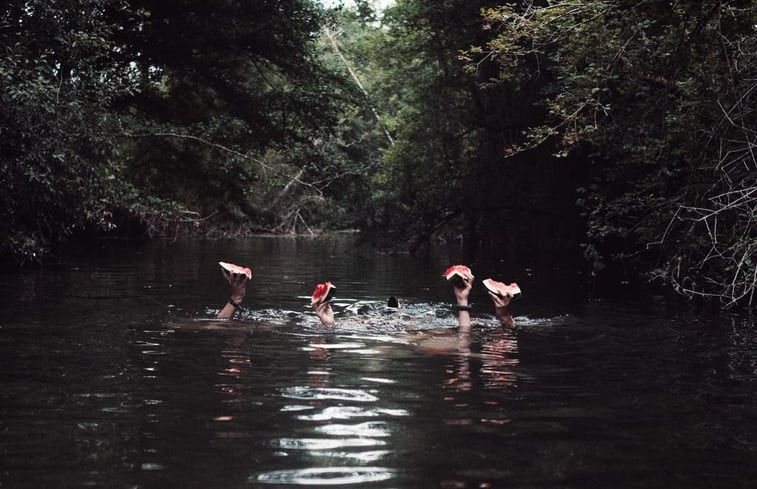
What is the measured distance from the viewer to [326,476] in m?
3.88

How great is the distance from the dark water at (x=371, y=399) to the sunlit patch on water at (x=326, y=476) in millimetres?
14

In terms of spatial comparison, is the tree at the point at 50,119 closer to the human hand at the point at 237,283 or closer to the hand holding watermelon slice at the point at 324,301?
the human hand at the point at 237,283

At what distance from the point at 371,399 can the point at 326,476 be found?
175 cm

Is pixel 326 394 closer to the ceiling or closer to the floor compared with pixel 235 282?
closer to the floor

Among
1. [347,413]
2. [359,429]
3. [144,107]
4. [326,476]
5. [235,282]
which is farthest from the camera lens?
[144,107]

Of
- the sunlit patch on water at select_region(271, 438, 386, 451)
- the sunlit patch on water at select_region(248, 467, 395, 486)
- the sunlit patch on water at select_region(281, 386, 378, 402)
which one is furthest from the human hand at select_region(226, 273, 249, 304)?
the sunlit patch on water at select_region(248, 467, 395, 486)

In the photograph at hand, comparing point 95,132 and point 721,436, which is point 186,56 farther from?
point 721,436

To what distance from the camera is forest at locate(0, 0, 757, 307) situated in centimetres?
1004

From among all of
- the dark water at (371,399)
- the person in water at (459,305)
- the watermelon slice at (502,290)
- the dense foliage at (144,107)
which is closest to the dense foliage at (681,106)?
the dark water at (371,399)

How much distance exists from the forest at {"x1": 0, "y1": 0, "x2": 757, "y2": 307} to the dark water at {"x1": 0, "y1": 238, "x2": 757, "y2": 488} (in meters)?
1.65

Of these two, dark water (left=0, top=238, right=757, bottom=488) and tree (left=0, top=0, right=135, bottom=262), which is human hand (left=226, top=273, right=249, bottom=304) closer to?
dark water (left=0, top=238, right=757, bottom=488)

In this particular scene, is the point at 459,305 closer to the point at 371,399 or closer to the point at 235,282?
the point at 235,282

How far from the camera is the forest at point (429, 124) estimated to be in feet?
Answer: 32.9

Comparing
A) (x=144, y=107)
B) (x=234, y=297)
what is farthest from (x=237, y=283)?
(x=144, y=107)
